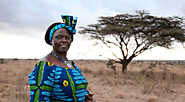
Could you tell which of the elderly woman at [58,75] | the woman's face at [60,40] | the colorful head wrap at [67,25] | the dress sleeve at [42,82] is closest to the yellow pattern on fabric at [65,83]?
the elderly woman at [58,75]

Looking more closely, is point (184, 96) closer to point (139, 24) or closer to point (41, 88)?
point (139, 24)

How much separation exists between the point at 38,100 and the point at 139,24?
13978mm

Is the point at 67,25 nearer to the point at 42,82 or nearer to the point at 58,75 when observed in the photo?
the point at 58,75

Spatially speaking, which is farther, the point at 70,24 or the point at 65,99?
the point at 70,24

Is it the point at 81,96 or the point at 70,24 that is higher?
the point at 70,24

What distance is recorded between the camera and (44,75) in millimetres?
1445

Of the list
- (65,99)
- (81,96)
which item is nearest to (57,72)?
(65,99)

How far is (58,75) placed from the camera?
1.52 metres

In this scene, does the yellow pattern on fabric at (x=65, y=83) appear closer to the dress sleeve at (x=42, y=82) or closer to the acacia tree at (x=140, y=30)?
the dress sleeve at (x=42, y=82)

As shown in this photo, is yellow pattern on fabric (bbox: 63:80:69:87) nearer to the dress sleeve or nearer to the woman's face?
the dress sleeve

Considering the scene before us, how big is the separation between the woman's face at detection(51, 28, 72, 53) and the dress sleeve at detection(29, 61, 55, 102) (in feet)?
0.87

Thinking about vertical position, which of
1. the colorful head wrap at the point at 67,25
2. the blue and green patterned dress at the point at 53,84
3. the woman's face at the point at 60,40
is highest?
the colorful head wrap at the point at 67,25

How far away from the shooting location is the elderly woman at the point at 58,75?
1.46 meters

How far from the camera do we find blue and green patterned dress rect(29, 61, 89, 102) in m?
1.45
